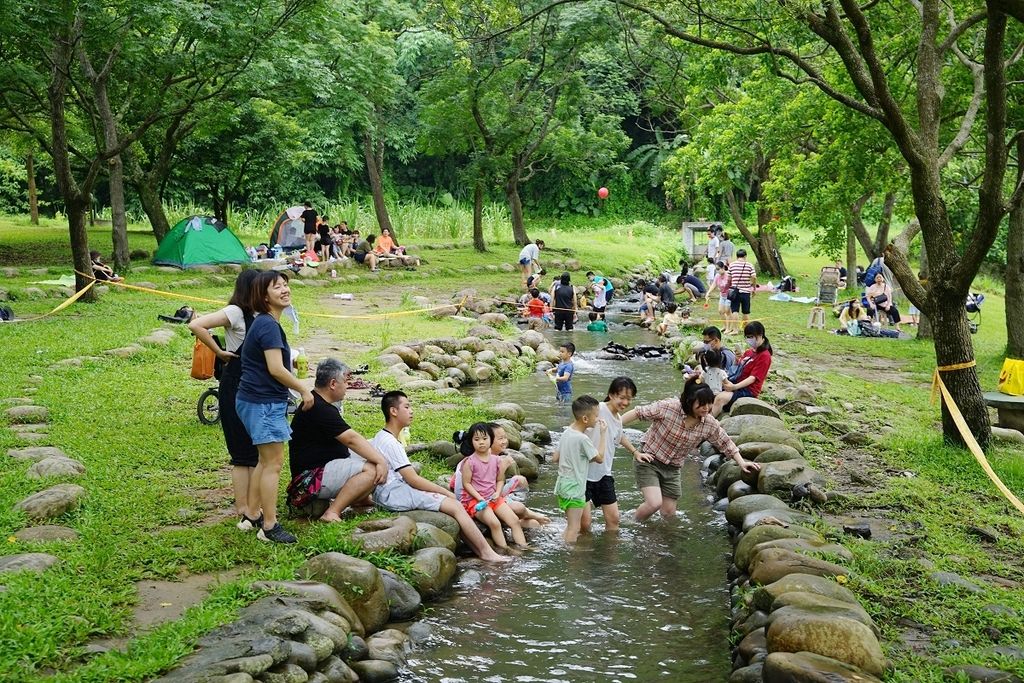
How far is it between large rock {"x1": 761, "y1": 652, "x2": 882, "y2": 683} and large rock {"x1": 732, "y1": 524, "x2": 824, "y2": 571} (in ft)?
5.75

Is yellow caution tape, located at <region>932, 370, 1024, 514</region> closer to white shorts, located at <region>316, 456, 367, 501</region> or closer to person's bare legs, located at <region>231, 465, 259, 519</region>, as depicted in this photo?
white shorts, located at <region>316, 456, 367, 501</region>

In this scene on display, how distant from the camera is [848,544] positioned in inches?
267

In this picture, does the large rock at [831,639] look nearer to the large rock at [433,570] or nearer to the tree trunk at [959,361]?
the large rock at [433,570]

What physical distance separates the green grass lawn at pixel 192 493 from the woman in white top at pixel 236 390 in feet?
0.91

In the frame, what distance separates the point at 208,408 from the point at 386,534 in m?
3.72

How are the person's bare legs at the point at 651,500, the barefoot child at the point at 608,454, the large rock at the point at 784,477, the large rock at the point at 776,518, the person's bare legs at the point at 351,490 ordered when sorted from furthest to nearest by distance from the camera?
1. the person's bare legs at the point at 651,500
2. the large rock at the point at 784,477
3. the barefoot child at the point at 608,454
4. the large rock at the point at 776,518
5. the person's bare legs at the point at 351,490

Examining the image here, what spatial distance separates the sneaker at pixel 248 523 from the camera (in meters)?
6.50

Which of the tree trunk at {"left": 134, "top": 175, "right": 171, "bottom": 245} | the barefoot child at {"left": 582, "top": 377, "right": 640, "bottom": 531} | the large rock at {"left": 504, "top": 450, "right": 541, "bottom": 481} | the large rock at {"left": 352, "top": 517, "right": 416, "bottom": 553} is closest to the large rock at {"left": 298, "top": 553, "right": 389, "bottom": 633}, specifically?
the large rock at {"left": 352, "top": 517, "right": 416, "bottom": 553}

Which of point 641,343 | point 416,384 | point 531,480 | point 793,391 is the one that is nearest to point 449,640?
point 531,480

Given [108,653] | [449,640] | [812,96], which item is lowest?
[449,640]

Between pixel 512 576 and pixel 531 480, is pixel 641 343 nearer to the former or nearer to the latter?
pixel 531 480

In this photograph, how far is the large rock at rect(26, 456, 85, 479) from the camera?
719 centimetres

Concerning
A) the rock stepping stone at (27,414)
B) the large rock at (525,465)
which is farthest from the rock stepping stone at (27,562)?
the large rock at (525,465)

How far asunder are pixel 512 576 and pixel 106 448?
3.69 meters
